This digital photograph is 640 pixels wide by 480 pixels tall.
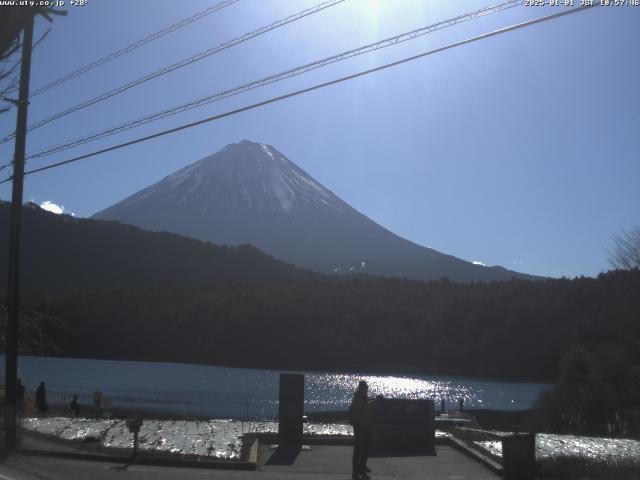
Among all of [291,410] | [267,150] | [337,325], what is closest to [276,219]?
[267,150]

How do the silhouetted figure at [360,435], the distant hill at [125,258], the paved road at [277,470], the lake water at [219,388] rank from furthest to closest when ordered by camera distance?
the distant hill at [125,258] < the lake water at [219,388] < the paved road at [277,470] < the silhouetted figure at [360,435]

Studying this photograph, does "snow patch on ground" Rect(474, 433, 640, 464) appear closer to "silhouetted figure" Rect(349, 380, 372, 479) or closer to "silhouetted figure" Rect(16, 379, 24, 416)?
"silhouetted figure" Rect(349, 380, 372, 479)

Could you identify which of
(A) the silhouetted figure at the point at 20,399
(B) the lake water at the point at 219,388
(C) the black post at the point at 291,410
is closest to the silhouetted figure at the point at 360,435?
(C) the black post at the point at 291,410

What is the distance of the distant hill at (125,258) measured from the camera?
390ft

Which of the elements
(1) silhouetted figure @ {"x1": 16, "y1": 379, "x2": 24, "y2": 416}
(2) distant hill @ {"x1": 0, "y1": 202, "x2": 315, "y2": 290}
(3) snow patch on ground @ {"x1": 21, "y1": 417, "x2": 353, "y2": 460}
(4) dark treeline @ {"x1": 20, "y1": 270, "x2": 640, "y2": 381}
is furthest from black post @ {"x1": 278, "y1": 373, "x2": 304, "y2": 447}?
(2) distant hill @ {"x1": 0, "y1": 202, "x2": 315, "y2": 290}

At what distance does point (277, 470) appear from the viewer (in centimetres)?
1251

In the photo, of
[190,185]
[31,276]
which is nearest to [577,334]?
[31,276]

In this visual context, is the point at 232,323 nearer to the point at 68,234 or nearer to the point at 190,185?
the point at 68,234

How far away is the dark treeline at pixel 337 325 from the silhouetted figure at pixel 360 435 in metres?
64.5

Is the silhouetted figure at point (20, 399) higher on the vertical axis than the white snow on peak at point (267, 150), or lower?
lower

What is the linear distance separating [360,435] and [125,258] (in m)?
117

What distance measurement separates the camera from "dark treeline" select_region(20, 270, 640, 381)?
80625mm

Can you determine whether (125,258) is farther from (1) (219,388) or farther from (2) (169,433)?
(2) (169,433)

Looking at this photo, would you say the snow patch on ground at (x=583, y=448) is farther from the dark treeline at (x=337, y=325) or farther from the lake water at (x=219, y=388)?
the dark treeline at (x=337, y=325)
